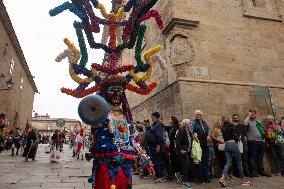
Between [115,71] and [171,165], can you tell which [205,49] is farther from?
[115,71]

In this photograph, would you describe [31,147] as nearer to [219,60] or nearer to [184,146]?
[184,146]

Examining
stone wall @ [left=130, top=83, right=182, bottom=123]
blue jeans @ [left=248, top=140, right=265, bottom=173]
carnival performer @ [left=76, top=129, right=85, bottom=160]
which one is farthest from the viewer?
carnival performer @ [left=76, top=129, right=85, bottom=160]

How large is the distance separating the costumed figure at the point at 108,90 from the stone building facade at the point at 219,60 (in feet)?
13.4

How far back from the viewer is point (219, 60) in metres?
9.11

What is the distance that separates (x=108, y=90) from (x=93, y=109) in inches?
27.4

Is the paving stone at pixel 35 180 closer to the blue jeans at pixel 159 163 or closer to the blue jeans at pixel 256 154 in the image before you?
the blue jeans at pixel 159 163

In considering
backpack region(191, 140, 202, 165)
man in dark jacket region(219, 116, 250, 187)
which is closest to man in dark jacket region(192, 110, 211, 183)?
backpack region(191, 140, 202, 165)

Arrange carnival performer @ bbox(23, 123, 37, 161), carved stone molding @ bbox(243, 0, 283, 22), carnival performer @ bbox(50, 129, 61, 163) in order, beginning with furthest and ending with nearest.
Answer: carnival performer @ bbox(23, 123, 37, 161)
carnival performer @ bbox(50, 129, 61, 163)
carved stone molding @ bbox(243, 0, 283, 22)

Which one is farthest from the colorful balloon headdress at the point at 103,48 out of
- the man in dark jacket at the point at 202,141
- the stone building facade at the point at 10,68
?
the stone building facade at the point at 10,68

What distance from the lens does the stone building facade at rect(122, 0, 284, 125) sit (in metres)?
8.52

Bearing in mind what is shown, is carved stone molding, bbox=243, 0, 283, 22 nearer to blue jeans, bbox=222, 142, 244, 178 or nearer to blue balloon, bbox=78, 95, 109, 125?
blue jeans, bbox=222, 142, 244, 178

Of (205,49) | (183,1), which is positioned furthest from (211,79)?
(183,1)

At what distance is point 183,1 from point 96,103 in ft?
24.5

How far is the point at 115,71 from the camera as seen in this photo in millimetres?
3764
